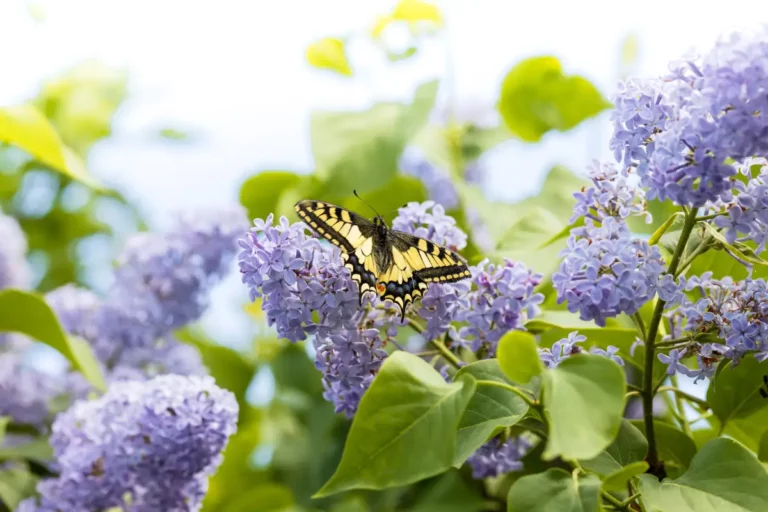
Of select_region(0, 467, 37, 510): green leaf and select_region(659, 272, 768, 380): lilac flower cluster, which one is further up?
select_region(659, 272, 768, 380): lilac flower cluster

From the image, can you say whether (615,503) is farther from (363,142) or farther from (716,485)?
(363,142)

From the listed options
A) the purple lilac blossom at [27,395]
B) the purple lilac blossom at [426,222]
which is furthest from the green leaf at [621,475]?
the purple lilac blossom at [27,395]

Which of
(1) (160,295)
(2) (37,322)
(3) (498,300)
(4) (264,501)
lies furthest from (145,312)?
(3) (498,300)

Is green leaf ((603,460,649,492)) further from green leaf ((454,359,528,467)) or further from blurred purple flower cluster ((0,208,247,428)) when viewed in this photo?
blurred purple flower cluster ((0,208,247,428))

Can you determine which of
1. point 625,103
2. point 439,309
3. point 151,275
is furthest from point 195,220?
point 625,103

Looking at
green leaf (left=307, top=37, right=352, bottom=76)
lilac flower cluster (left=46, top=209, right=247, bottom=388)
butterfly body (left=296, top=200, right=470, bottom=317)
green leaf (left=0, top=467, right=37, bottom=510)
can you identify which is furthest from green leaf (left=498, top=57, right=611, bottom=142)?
green leaf (left=0, top=467, right=37, bottom=510)
